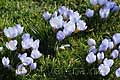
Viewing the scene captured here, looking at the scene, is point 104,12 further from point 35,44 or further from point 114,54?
point 35,44

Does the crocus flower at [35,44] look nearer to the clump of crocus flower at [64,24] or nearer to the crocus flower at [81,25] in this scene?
the clump of crocus flower at [64,24]

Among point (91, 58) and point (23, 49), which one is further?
point (23, 49)

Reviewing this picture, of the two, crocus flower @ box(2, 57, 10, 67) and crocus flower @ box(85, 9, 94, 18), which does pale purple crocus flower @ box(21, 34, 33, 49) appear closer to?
crocus flower @ box(2, 57, 10, 67)

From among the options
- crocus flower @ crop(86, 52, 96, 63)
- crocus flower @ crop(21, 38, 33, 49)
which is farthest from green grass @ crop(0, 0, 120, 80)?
crocus flower @ crop(21, 38, 33, 49)

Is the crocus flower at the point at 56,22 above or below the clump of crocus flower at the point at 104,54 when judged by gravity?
above

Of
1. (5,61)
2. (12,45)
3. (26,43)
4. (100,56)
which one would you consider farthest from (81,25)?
(5,61)

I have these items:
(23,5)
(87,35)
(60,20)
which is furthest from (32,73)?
(23,5)

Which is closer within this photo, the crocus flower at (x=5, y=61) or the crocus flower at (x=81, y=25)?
the crocus flower at (x=5, y=61)

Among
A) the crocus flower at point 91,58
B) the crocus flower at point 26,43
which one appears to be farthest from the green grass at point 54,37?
the crocus flower at point 26,43
